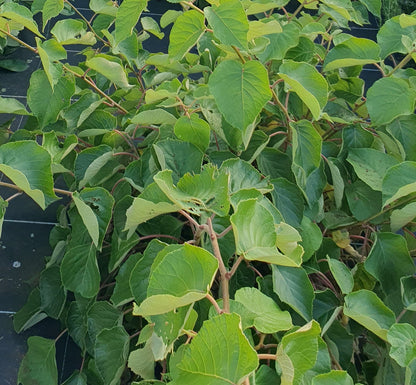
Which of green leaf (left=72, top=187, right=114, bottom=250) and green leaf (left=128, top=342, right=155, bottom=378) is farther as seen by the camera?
green leaf (left=72, top=187, right=114, bottom=250)

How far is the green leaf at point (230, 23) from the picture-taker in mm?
668

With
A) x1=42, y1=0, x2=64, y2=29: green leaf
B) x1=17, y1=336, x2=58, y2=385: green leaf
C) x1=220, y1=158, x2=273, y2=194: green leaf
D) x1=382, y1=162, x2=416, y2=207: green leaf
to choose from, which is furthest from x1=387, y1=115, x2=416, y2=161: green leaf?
x1=17, y1=336, x2=58, y2=385: green leaf

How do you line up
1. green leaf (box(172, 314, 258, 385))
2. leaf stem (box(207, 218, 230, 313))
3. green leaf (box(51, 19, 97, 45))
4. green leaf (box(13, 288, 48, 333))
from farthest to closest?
green leaf (box(13, 288, 48, 333)) → green leaf (box(51, 19, 97, 45)) → leaf stem (box(207, 218, 230, 313)) → green leaf (box(172, 314, 258, 385))

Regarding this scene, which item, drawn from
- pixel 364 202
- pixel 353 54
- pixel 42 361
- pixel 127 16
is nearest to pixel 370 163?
pixel 364 202

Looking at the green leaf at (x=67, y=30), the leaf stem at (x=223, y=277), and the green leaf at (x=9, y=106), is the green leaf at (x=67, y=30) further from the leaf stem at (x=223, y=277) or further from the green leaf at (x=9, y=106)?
the leaf stem at (x=223, y=277)

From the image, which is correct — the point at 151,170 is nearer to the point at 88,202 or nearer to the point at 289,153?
the point at 88,202

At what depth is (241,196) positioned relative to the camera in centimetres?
62

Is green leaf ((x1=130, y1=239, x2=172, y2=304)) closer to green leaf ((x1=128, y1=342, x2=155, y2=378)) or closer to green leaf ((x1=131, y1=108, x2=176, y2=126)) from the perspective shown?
green leaf ((x1=128, y1=342, x2=155, y2=378))

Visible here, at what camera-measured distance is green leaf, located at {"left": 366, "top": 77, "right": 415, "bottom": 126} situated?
765mm

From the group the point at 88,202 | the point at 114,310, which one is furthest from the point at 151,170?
the point at 114,310

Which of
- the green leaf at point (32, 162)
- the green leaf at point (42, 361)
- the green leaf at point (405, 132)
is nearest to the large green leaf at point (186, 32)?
the green leaf at point (32, 162)

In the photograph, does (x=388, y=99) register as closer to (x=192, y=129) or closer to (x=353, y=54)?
(x=353, y=54)

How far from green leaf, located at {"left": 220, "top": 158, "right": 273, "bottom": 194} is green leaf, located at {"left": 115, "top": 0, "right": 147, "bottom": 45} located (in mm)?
219

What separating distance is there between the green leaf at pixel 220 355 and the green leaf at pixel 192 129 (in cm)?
34
